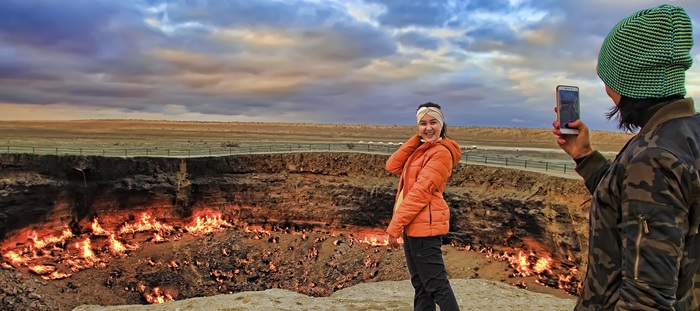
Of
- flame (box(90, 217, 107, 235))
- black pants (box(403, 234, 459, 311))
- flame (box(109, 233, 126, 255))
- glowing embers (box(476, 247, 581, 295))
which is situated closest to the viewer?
black pants (box(403, 234, 459, 311))

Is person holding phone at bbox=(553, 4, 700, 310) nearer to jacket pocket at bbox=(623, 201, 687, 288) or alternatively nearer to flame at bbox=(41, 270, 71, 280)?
jacket pocket at bbox=(623, 201, 687, 288)

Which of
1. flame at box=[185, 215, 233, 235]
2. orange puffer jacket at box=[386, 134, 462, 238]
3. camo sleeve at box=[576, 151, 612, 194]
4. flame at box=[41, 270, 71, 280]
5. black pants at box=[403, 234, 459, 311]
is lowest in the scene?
flame at box=[41, 270, 71, 280]

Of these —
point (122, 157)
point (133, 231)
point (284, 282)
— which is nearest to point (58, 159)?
point (122, 157)

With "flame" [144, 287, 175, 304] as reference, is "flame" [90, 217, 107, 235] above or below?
above

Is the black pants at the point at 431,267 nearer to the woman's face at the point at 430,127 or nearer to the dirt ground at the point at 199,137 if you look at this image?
the woman's face at the point at 430,127

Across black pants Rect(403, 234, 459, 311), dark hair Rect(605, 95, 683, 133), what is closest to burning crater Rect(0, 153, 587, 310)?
black pants Rect(403, 234, 459, 311)

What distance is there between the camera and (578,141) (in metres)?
2.50

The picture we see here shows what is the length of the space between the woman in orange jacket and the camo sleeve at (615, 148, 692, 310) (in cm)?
273

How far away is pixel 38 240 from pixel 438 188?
23400 mm

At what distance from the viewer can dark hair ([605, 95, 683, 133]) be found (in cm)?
188

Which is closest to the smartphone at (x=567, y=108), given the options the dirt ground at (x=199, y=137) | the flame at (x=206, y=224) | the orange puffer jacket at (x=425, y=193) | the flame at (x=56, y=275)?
the orange puffer jacket at (x=425, y=193)

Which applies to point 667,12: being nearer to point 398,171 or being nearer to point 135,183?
point 398,171

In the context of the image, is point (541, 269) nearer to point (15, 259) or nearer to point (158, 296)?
point (158, 296)

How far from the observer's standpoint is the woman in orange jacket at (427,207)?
442 centimetres
